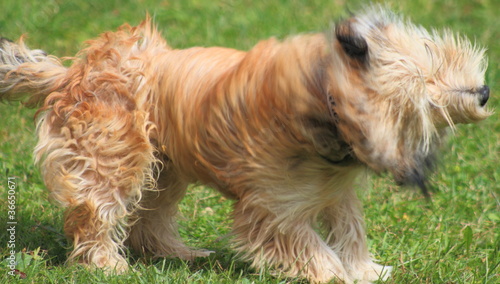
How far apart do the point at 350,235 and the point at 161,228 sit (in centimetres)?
138

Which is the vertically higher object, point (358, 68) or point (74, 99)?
point (358, 68)

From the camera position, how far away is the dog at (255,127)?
133 inches

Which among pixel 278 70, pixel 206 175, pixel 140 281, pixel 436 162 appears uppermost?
pixel 278 70

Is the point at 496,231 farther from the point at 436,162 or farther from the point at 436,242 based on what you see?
the point at 436,162

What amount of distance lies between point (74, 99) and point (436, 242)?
254 cm

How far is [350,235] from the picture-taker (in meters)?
4.29

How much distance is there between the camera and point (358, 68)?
133 inches

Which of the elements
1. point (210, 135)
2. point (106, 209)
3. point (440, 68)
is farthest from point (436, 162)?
point (106, 209)

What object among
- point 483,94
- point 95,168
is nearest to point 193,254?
point 95,168

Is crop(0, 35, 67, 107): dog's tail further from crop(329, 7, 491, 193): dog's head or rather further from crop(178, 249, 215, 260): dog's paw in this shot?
crop(329, 7, 491, 193): dog's head

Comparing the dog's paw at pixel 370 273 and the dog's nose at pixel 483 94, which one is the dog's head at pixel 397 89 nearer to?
the dog's nose at pixel 483 94

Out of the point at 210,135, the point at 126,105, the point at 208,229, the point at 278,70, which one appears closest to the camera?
the point at 278,70

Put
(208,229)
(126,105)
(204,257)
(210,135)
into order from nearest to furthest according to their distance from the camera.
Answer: (210,135)
(126,105)
(204,257)
(208,229)

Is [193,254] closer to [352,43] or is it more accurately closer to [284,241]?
[284,241]
